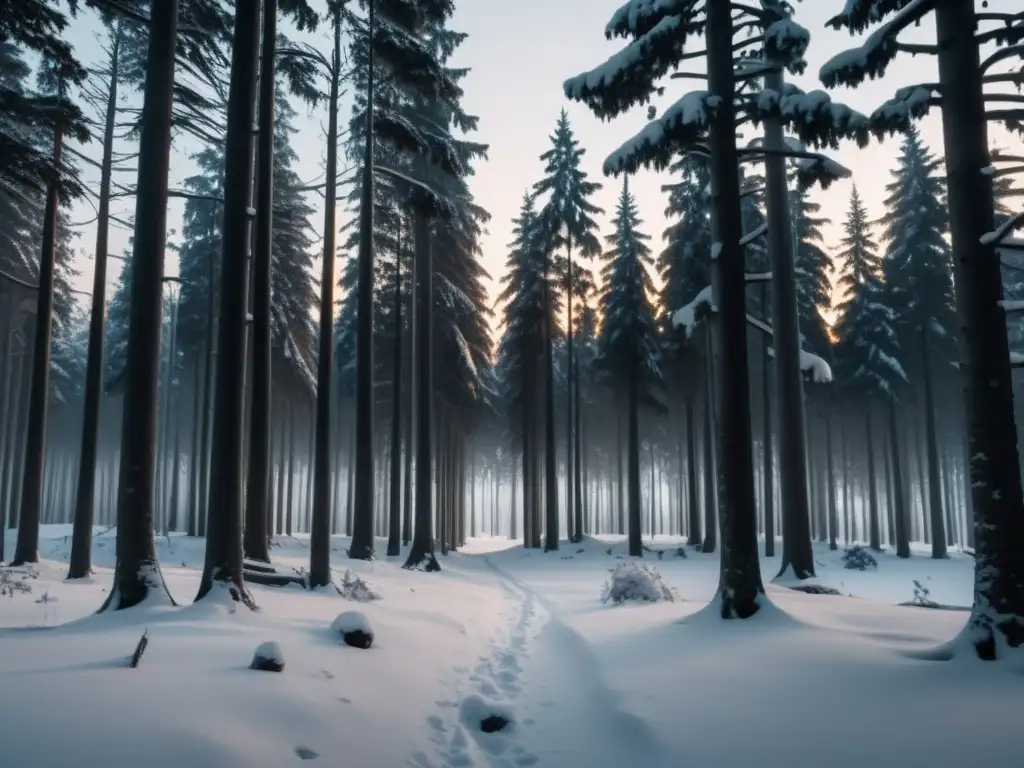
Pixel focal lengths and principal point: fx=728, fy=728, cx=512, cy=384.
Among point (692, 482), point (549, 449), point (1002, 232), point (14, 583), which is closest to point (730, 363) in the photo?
point (1002, 232)

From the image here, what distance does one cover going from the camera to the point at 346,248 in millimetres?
26359

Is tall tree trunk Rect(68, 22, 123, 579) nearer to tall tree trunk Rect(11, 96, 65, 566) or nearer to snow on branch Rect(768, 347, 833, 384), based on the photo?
tall tree trunk Rect(11, 96, 65, 566)

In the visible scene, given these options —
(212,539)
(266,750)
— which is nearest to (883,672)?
(266,750)

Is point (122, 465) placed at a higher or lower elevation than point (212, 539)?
higher

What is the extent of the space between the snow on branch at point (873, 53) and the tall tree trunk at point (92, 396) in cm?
1251

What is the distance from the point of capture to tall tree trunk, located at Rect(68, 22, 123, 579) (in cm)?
1418

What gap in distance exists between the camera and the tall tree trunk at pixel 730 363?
9508 millimetres

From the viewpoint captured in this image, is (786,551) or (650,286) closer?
(786,551)

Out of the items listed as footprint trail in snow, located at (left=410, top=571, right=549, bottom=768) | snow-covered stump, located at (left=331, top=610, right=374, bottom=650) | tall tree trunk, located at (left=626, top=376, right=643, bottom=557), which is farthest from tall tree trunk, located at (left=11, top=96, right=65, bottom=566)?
tall tree trunk, located at (left=626, top=376, right=643, bottom=557)

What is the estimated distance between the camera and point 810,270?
Result: 1168 inches

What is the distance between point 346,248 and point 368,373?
441 inches

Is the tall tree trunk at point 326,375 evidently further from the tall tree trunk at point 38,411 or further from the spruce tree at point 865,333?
the spruce tree at point 865,333

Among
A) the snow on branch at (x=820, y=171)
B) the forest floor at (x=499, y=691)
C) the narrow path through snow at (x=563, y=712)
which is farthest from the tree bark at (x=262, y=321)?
the snow on branch at (x=820, y=171)

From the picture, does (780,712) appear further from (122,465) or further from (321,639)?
(122,465)
